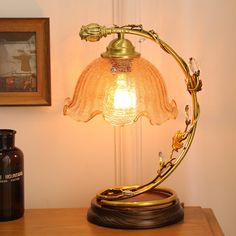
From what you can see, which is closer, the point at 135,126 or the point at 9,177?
the point at 9,177

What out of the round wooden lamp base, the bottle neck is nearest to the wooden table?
the round wooden lamp base

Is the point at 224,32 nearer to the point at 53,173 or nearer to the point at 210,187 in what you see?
the point at 210,187

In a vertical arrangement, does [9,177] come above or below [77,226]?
above

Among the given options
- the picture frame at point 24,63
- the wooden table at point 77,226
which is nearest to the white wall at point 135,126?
the picture frame at point 24,63

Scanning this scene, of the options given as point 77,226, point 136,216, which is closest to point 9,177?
point 77,226

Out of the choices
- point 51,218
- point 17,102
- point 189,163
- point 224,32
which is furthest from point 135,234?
point 224,32

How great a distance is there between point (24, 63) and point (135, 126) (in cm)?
32

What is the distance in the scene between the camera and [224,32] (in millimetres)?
1391

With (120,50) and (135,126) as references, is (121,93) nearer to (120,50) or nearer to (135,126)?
(120,50)

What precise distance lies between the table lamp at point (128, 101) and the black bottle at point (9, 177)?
0.15 metres

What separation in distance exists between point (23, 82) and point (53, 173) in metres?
0.25

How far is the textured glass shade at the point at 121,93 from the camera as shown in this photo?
1179mm

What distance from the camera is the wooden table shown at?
113 centimetres

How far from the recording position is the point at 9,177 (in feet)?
3.92
